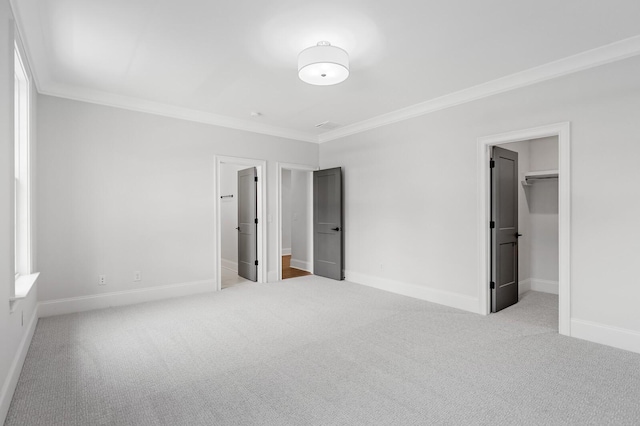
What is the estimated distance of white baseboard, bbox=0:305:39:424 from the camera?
1968 millimetres

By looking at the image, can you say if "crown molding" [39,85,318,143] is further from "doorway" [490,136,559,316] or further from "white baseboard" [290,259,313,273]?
"doorway" [490,136,559,316]

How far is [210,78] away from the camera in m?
3.76

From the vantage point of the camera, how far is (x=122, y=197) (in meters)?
4.41

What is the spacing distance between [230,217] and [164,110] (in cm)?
315

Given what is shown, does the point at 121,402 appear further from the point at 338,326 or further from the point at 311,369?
the point at 338,326

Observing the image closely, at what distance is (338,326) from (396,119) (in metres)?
3.18

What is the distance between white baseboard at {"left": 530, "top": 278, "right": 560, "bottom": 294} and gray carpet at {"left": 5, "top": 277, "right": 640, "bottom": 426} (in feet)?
3.98

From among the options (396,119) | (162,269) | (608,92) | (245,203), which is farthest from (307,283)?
(608,92)

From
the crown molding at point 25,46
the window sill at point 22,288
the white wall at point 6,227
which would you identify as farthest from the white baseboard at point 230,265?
the white wall at point 6,227

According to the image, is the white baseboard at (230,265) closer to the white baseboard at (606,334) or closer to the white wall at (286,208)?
the white wall at (286,208)

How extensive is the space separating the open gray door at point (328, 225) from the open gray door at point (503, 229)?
2.56m

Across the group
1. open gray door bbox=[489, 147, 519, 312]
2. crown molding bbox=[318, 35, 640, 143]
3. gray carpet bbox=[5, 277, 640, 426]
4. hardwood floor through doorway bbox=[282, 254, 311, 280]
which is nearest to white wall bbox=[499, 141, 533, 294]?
open gray door bbox=[489, 147, 519, 312]

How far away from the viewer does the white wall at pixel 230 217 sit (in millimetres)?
7164

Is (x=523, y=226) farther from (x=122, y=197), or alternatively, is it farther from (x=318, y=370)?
(x=122, y=197)
